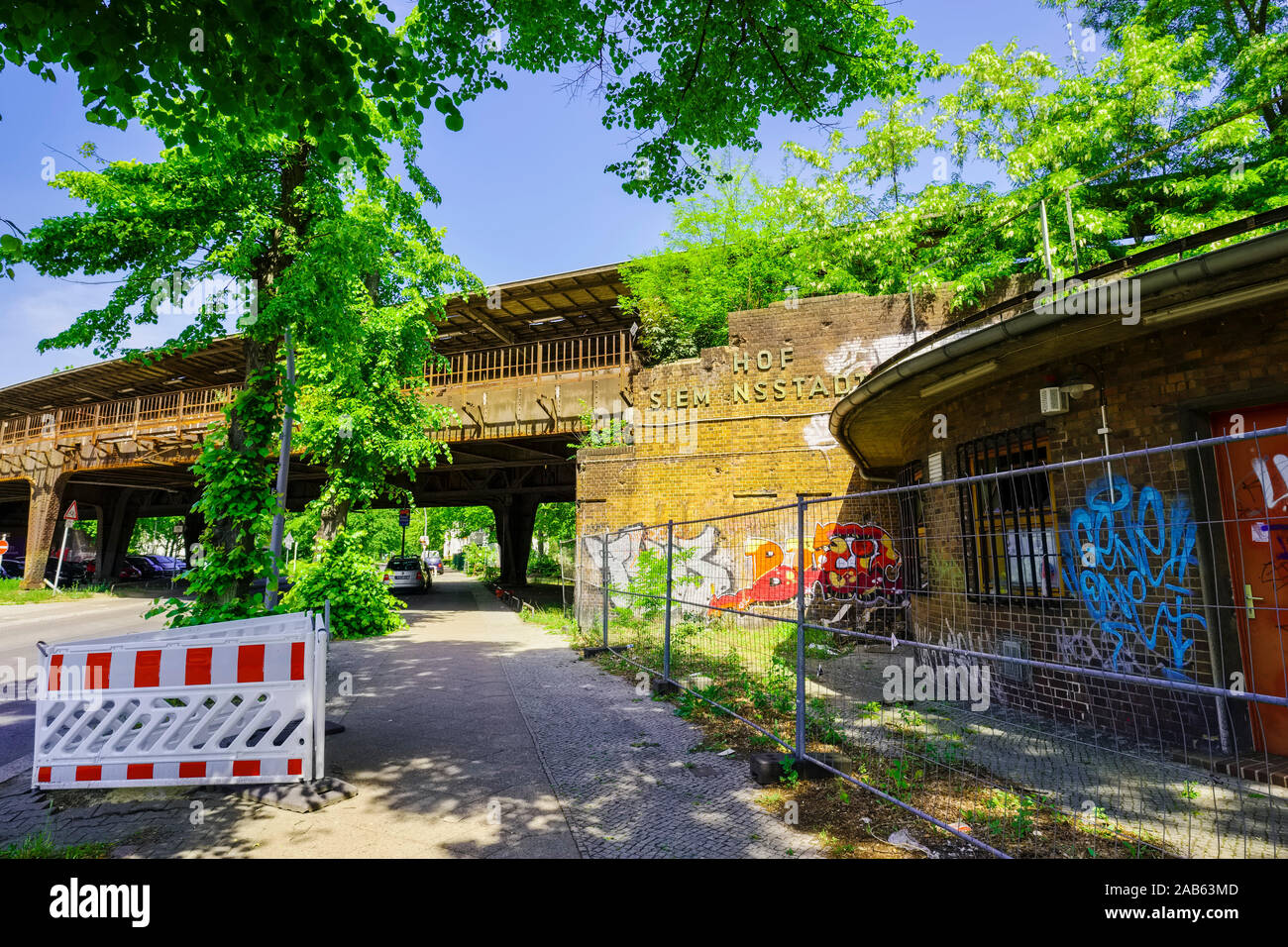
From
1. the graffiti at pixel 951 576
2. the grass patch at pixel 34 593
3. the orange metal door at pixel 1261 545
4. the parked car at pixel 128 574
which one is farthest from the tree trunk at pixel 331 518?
the parked car at pixel 128 574

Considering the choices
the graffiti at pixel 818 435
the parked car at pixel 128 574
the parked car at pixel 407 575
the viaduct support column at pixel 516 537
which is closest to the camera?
the graffiti at pixel 818 435

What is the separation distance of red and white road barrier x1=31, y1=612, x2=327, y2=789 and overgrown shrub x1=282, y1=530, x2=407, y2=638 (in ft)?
27.9

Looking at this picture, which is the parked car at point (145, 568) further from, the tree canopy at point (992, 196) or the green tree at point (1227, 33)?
the green tree at point (1227, 33)

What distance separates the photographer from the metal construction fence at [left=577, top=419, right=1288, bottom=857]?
351 cm

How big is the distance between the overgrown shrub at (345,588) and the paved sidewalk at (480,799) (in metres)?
6.18

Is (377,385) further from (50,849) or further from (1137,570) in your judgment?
(1137,570)

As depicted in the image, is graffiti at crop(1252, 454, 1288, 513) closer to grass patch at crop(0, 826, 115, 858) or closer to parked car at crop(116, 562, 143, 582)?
grass patch at crop(0, 826, 115, 858)

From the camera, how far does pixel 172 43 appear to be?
416 cm

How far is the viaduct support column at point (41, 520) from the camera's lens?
2303 centimetres

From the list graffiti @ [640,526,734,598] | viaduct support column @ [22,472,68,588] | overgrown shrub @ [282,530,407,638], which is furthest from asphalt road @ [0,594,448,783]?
graffiti @ [640,526,734,598]

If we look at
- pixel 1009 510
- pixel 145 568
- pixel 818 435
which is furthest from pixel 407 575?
pixel 1009 510

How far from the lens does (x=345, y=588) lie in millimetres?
13000
